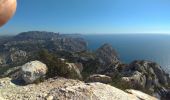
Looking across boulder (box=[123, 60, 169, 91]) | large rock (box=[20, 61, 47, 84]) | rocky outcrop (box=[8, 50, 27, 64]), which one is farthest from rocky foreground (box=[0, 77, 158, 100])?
rocky outcrop (box=[8, 50, 27, 64])

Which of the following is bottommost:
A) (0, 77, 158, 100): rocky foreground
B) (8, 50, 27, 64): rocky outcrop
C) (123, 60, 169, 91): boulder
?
(8, 50, 27, 64): rocky outcrop

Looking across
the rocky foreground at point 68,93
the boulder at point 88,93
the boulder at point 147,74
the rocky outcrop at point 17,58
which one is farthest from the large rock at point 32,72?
the rocky outcrop at point 17,58

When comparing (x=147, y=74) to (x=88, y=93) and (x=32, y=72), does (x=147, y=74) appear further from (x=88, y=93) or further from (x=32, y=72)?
(x=88, y=93)

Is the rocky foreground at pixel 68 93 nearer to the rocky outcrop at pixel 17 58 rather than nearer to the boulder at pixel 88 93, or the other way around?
the boulder at pixel 88 93

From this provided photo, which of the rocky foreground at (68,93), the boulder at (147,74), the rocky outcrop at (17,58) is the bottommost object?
the rocky outcrop at (17,58)

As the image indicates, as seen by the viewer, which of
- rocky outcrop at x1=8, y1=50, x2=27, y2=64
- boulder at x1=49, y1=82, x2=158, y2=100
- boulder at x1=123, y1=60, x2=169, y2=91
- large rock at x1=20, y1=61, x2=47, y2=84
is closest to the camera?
boulder at x1=49, y1=82, x2=158, y2=100

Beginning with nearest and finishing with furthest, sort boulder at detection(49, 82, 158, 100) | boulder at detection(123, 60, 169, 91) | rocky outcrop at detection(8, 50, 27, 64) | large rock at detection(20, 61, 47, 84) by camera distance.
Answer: boulder at detection(49, 82, 158, 100), large rock at detection(20, 61, 47, 84), boulder at detection(123, 60, 169, 91), rocky outcrop at detection(8, 50, 27, 64)

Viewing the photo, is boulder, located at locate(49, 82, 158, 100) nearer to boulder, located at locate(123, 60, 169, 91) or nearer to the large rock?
the large rock

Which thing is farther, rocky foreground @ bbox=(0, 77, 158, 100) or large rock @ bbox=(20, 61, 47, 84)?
large rock @ bbox=(20, 61, 47, 84)

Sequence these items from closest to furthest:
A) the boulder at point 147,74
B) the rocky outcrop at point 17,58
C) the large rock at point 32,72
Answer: the large rock at point 32,72
the boulder at point 147,74
the rocky outcrop at point 17,58
